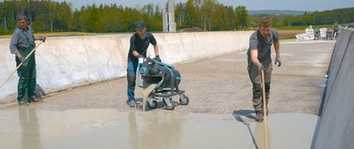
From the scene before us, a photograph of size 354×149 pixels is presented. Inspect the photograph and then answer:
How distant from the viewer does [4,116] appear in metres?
9.16

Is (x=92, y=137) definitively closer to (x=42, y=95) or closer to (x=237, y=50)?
(x=42, y=95)

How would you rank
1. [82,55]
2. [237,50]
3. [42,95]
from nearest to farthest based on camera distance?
[42,95], [82,55], [237,50]

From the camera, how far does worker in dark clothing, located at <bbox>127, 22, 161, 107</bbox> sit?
9.48 m

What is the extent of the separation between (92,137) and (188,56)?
14768 mm

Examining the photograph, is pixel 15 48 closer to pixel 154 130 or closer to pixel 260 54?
pixel 154 130

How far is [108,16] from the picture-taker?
155 ft

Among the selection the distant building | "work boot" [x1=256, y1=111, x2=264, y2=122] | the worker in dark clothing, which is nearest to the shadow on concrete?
"work boot" [x1=256, y1=111, x2=264, y2=122]

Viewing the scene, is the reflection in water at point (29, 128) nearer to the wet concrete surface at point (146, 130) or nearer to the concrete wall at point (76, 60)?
the wet concrete surface at point (146, 130)

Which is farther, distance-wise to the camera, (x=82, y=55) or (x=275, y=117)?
(x=82, y=55)

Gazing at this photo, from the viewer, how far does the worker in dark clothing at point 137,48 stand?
9.48 m

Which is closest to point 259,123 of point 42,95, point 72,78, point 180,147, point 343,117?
point 180,147

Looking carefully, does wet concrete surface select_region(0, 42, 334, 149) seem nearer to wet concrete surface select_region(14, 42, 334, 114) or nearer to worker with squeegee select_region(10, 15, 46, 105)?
wet concrete surface select_region(14, 42, 334, 114)

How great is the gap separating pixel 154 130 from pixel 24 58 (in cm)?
363

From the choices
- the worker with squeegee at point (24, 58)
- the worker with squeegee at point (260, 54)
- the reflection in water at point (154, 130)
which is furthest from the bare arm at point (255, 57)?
the worker with squeegee at point (24, 58)
